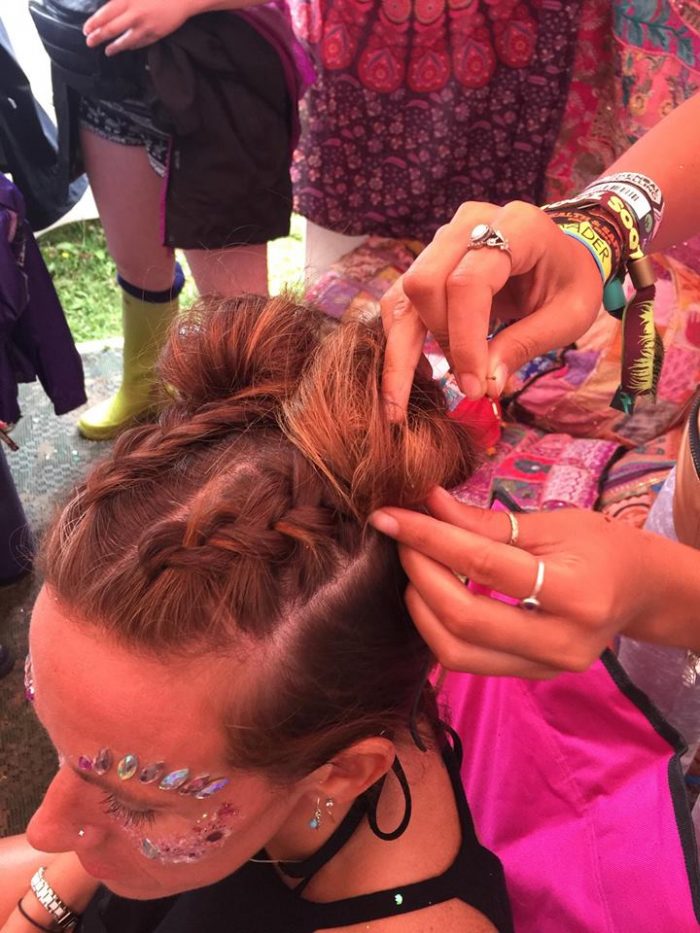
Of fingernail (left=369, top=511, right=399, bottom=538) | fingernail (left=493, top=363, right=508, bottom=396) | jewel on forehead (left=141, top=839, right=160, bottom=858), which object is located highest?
fingernail (left=493, top=363, right=508, bottom=396)

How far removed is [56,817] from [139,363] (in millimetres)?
1594

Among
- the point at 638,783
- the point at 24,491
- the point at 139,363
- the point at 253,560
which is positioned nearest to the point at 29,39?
the point at 139,363

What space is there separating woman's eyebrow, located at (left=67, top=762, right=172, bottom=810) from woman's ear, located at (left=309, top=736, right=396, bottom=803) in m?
0.15

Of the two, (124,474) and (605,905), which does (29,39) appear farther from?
(605,905)

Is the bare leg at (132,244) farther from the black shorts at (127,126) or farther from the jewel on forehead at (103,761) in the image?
the jewel on forehead at (103,761)

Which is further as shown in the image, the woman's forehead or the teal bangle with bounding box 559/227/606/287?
the teal bangle with bounding box 559/227/606/287

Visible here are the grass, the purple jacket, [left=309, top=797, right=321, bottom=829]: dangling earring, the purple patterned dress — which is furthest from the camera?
the grass

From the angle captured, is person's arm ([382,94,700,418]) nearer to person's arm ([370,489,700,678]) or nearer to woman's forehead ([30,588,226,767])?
person's arm ([370,489,700,678])

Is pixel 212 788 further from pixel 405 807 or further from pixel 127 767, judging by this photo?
pixel 405 807

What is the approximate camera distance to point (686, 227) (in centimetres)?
112

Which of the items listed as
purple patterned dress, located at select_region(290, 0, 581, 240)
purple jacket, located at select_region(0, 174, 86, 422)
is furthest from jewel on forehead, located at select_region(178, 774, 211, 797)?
purple patterned dress, located at select_region(290, 0, 581, 240)

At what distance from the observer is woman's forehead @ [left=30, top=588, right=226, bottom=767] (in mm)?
681

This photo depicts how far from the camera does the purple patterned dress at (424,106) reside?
212 cm

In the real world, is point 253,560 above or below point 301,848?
above
